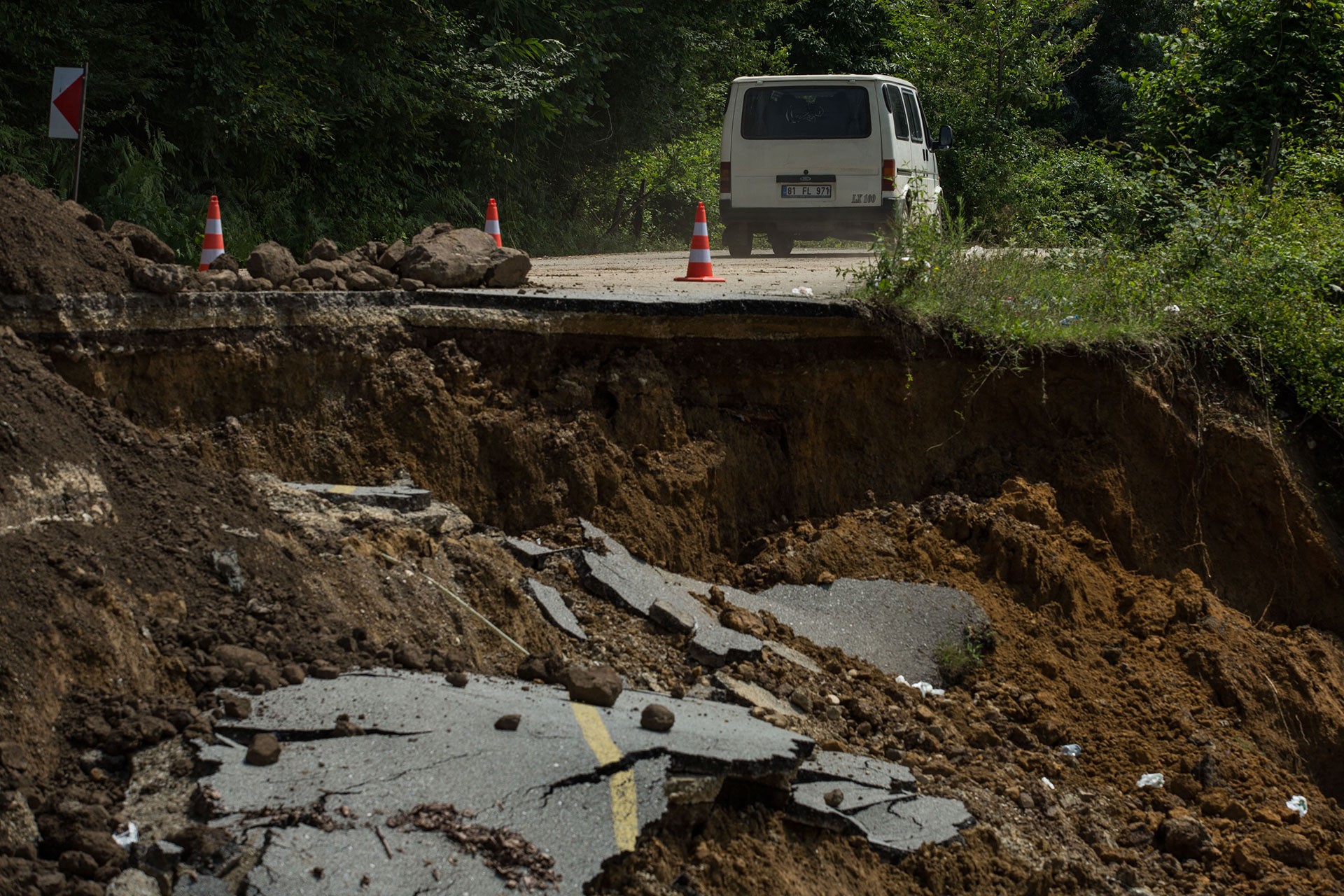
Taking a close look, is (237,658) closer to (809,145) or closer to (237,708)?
(237,708)

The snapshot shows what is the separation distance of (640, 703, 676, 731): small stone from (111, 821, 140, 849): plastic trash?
5.34ft

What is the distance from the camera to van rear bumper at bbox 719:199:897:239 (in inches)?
526

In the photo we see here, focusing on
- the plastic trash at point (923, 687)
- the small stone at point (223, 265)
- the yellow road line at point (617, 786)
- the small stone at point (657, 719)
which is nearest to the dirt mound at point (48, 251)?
the small stone at point (223, 265)

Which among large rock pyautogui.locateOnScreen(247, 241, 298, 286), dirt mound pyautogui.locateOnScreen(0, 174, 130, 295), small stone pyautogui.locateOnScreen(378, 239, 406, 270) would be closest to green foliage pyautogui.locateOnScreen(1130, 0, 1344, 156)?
small stone pyautogui.locateOnScreen(378, 239, 406, 270)

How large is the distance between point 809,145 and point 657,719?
9.99 meters

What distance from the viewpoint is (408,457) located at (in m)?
6.21

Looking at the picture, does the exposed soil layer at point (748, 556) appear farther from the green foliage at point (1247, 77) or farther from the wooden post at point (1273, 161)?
the green foliage at point (1247, 77)

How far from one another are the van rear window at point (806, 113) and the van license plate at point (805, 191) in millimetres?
494

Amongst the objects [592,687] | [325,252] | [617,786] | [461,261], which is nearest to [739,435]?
[461,261]

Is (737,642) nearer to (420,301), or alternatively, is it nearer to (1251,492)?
(420,301)

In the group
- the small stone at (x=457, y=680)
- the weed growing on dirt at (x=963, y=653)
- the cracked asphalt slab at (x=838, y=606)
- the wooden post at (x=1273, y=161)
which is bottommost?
the weed growing on dirt at (x=963, y=653)

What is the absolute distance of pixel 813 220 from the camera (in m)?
13.5

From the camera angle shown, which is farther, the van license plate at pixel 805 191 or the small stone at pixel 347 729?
the van license plate at pixel 805 191

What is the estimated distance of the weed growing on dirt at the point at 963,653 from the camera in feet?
20.9
